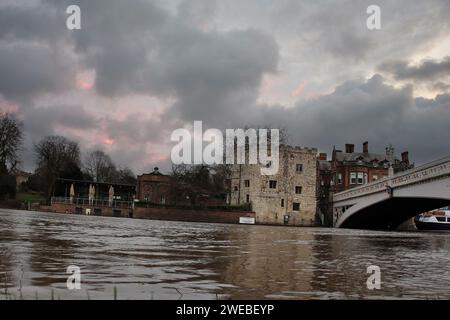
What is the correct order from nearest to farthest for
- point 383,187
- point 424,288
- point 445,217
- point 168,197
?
point 424,288, point 383,187, point 168,197, point 445,217

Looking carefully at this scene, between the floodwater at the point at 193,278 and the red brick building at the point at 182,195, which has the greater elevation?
the red brick building at the point at 182,195

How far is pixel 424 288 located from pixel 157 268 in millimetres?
4546

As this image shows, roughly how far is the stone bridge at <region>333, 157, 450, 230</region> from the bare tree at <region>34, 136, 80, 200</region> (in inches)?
2005

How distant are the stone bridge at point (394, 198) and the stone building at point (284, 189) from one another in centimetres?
559

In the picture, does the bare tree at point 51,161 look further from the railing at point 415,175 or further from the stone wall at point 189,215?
the railing at point 415,175

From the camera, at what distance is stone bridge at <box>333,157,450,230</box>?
3231 cm

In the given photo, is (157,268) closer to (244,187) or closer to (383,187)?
(383,187)

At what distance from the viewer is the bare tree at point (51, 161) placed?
85.6 metres

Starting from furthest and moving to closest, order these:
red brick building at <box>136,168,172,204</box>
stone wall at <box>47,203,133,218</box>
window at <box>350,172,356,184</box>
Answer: red brick building at <box>136,168,172,204</box>, window at <box>350,172,356,184</box>, stone wall at <box>47,203,133,218</box>

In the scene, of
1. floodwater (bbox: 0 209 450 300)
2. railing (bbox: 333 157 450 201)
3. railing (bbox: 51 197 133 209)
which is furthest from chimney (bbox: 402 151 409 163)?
floodwater (bbox: 0 209 450 300)

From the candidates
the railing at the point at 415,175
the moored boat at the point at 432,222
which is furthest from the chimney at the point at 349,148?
the railing at the point at 415,175

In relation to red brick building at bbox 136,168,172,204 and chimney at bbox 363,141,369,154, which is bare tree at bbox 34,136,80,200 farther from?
chimney at bbox 363,141,369,154
